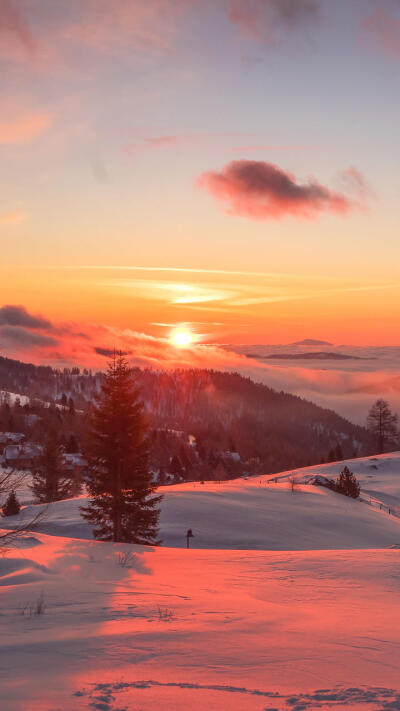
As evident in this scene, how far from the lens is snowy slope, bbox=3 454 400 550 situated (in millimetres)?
33875

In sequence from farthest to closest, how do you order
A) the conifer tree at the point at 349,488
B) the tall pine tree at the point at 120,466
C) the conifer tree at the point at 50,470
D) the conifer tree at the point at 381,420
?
the conifer tree at the point at 381,420 < the conifer tree at the point at 50,470 < the conifer tree at the point at 349,488 < the tall pine tree at the point at 120,466

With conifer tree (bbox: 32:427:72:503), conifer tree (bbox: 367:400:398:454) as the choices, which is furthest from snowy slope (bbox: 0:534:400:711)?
conifer tree (bbox: 367:400:398:454)

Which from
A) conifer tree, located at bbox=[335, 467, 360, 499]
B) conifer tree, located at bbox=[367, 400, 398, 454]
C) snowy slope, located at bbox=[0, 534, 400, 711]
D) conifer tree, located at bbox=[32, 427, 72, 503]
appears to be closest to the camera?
snowy slope, located at bbox=[0, 534, 400, 711]

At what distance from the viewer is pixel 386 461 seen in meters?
78.3

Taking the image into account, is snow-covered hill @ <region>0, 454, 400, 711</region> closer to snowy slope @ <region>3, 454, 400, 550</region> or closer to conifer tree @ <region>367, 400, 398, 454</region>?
snowy slope @ <region>3, 454, 400, 550</region>

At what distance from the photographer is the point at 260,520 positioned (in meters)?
37.5

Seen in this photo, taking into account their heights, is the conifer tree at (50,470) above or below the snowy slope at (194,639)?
below

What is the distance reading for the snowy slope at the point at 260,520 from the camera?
33.9 m

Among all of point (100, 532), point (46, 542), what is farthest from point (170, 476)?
point (46, 542)

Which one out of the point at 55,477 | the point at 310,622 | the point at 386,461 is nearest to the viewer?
the point at 310,622

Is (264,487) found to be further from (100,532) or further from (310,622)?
(310,622)

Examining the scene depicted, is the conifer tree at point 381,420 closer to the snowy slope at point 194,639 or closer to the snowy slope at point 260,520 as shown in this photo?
the snowy slope at point 260,520

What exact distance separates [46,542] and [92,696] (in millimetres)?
15054

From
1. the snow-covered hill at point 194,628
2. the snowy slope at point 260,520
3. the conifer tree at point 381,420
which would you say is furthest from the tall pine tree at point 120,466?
the conifer tree at point 381,420
